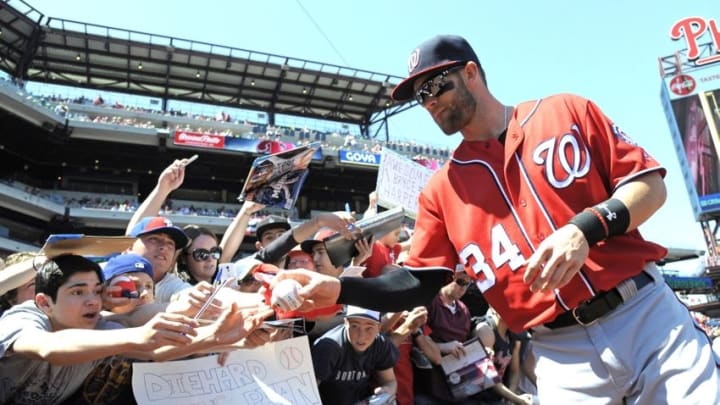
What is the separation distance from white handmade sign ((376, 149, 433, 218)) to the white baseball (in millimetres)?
4642

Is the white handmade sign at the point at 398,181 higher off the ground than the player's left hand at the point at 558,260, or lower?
higher

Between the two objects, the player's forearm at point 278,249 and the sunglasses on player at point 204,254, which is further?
the sunglasses on player at point 204,254

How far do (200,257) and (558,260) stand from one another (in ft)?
11.8

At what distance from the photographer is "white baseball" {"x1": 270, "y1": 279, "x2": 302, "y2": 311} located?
1.80m

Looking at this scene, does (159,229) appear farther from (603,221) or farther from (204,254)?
(603,221)

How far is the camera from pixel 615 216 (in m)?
1.59

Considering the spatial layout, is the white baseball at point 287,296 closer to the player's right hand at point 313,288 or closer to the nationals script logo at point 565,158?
the player's right hand at point 313,288

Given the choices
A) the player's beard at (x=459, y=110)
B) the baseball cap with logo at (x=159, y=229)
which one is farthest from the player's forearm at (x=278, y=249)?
the player's beard at (x=459, y=110)

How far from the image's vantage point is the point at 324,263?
4.53 metres

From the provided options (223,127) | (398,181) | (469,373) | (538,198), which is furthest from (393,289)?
(223,127)

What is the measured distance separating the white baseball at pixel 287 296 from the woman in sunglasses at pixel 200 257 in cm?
285

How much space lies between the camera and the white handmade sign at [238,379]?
284cm

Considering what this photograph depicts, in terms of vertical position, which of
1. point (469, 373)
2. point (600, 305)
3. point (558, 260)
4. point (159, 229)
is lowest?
point (469, 373)

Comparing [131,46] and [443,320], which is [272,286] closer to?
[443,320]
